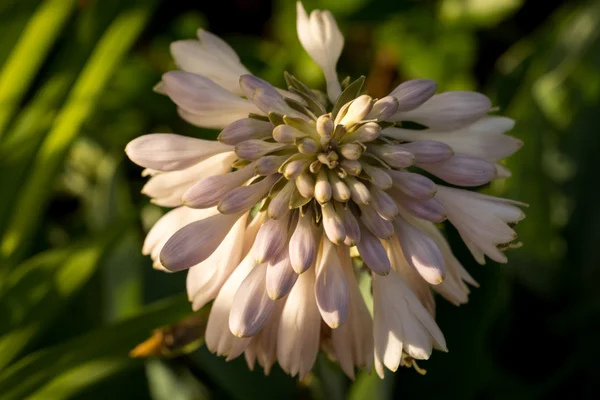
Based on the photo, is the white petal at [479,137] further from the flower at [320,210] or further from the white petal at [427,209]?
the white petal at [427,209]

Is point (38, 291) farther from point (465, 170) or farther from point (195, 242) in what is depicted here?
point (465, 170)

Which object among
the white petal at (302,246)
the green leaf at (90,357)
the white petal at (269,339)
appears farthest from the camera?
the green leaf at (90,357)

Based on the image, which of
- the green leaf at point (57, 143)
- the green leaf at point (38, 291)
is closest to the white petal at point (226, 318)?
the green leaf at point (38, 291)

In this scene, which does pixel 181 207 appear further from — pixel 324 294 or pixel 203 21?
pixel 203 21

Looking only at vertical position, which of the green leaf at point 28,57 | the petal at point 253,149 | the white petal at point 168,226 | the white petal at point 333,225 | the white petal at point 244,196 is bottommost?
the white petal at point 333,225

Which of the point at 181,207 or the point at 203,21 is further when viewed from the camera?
the point at 203,21

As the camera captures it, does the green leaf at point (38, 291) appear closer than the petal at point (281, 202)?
No

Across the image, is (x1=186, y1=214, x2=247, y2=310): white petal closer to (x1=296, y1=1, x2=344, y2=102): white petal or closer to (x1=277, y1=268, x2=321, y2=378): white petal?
(x1=277, y1=268, x2=321, y2=378): white petal

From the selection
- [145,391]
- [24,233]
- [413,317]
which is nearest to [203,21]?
[24,233]

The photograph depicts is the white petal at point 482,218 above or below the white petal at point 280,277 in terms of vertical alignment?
below
